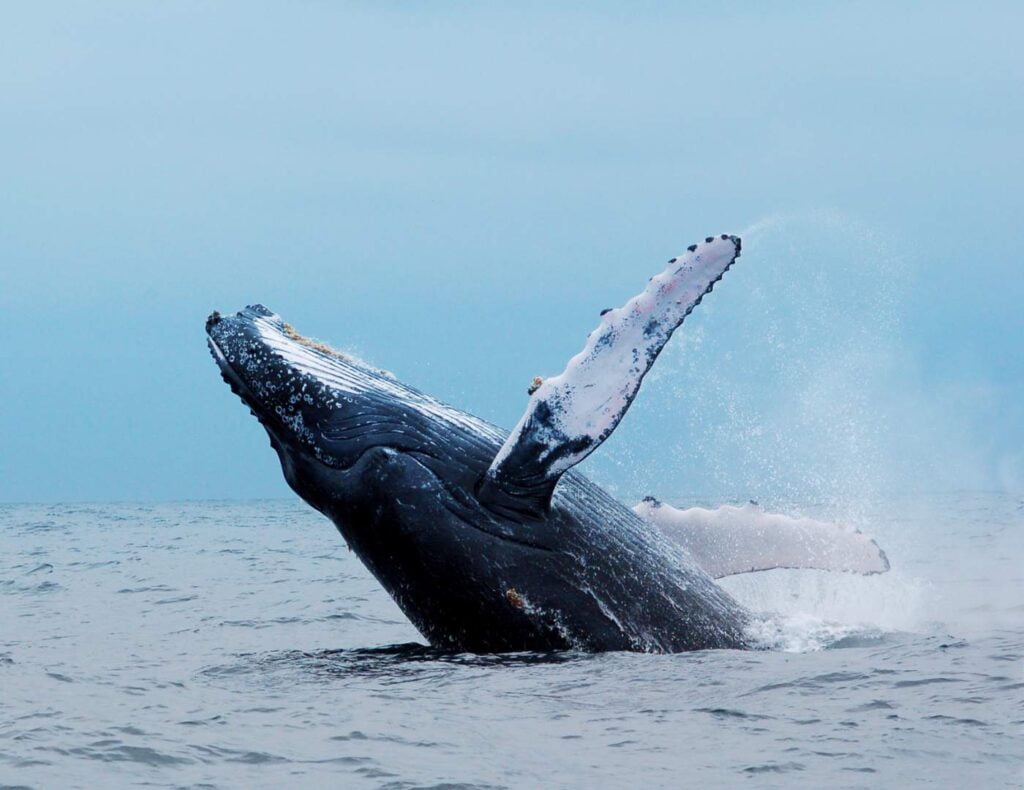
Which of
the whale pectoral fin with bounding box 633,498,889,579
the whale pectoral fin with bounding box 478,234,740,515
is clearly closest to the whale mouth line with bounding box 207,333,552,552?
the whale pectoral fin with bounding box 478,234,740,515

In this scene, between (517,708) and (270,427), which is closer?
(517,708)

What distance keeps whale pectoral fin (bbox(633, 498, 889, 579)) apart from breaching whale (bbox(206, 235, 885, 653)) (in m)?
0.77

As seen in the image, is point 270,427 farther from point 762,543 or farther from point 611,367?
point 762,543

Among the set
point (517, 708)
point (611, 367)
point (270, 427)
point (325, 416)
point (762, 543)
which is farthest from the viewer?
point (762, 543)

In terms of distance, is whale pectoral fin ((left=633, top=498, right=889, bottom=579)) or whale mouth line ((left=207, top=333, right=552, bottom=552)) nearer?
whale mouth line ((left=207, top=333, right=552, bottom=552))

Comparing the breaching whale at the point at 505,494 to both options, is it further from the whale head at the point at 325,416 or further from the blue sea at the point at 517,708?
the blue sea at the point at 517,708

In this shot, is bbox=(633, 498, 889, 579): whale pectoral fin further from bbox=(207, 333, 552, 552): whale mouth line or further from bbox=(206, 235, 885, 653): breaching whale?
bbox=(207, 333, 552, 552): whale mouth line

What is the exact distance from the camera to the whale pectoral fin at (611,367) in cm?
712

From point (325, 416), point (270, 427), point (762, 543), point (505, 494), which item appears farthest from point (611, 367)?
point (762, 543)

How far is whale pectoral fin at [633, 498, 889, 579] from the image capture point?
29.8ft

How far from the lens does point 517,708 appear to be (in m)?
6.50

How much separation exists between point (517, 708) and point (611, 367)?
1.90 meters

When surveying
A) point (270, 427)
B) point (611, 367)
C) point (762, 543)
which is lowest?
point (762, 543)

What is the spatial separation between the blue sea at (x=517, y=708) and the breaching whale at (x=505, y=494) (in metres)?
0.26
